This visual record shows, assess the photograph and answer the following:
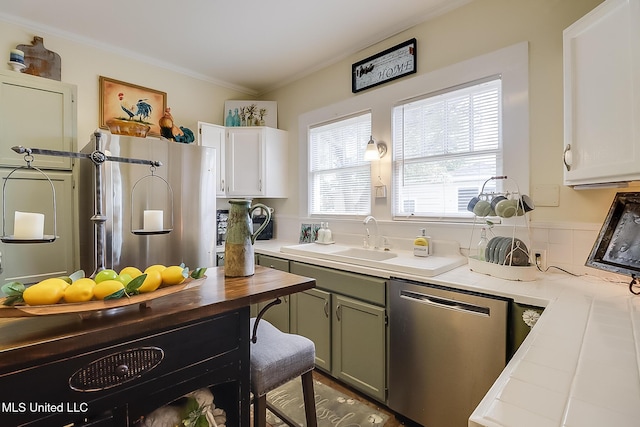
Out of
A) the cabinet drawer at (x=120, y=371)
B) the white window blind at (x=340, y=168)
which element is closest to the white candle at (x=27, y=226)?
the cabinet drawer at (x=120, y=371)

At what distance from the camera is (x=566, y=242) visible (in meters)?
1.67

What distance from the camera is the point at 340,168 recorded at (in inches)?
112

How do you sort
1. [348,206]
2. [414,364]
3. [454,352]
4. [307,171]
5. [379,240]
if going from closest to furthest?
[454,352]
[414,364]
[379,240]
[348,206]
[307,171]

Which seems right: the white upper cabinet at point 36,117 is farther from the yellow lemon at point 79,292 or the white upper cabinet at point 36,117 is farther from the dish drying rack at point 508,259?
the dish drying rack at point 508,259

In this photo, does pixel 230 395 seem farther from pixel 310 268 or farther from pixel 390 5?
pixel 390 5

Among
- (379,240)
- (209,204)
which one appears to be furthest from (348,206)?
(209,204)

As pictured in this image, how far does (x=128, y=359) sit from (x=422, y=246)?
1.80m

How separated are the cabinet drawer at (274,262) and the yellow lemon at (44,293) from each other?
174 cm

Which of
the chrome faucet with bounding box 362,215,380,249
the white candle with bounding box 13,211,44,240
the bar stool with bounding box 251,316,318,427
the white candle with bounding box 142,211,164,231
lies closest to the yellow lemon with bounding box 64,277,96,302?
the white candle with bounding box 13,211,44,240

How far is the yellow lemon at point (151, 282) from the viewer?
83 centimetres

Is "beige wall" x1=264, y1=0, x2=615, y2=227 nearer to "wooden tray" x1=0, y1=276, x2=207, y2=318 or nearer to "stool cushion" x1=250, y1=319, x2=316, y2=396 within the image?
"stool cushion" x1=250, y1=319, x2=316, y2=396

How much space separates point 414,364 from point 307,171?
2.06 meters

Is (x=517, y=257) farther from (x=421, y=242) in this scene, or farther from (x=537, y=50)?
(x=537, y=50)

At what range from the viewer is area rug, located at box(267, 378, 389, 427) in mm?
1730
